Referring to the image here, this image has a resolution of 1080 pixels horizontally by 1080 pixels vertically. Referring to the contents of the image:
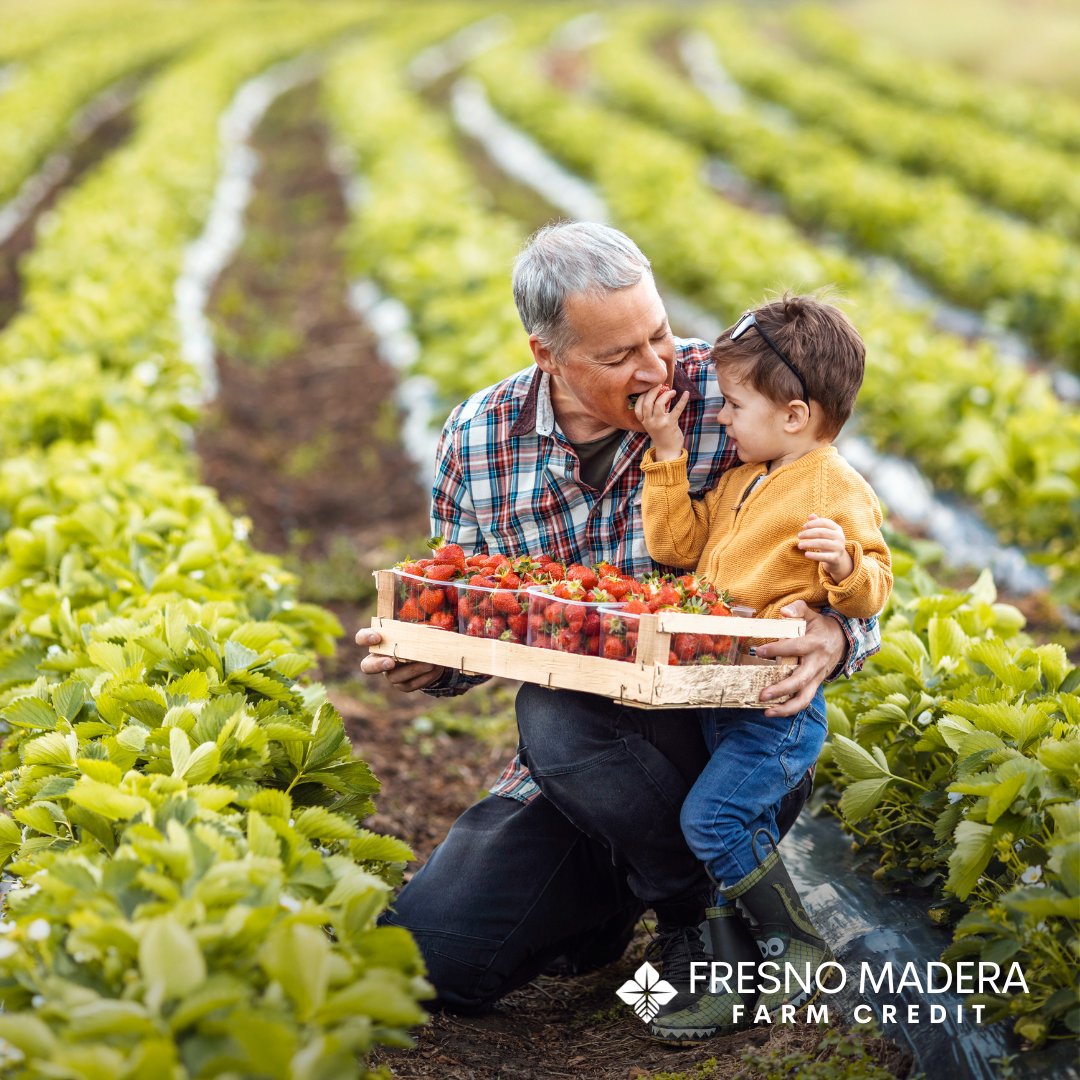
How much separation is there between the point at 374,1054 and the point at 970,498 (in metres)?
4.35

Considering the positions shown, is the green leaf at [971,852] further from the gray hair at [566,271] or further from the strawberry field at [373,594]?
the gray hair at [566,271]

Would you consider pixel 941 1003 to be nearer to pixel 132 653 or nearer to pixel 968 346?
pixel 132 653

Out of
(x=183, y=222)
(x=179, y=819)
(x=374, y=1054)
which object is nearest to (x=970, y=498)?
(x=374, y=1054)

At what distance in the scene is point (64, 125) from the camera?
1884 cm

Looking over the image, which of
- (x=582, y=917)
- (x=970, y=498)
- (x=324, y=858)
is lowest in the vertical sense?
(x=970, y=498)

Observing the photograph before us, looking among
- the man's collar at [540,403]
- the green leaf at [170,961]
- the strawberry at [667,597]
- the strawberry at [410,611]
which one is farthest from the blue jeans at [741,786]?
the green leaf at [170,961]

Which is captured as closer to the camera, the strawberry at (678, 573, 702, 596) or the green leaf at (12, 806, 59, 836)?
the green leaf at (12, 806, 59, 836)

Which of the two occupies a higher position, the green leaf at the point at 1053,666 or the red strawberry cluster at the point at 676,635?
the red strawberry cluster at the point at 676,635

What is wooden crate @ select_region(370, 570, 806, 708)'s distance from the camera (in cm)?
246

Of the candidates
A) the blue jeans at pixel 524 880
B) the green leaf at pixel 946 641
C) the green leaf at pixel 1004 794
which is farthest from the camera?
the green leaf at pixel 946 641

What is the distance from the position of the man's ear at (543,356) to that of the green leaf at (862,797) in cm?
116

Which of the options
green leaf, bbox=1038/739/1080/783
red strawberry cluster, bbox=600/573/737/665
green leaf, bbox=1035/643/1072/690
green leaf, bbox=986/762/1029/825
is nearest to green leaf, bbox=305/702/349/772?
red strawberry cluster, bbox=600/573/737/665

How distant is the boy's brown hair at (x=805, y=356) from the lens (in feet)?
8.91

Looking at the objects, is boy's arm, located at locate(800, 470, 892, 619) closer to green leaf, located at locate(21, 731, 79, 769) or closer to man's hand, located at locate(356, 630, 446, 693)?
man's hand, located at locate(356, 630, 446, 693)
